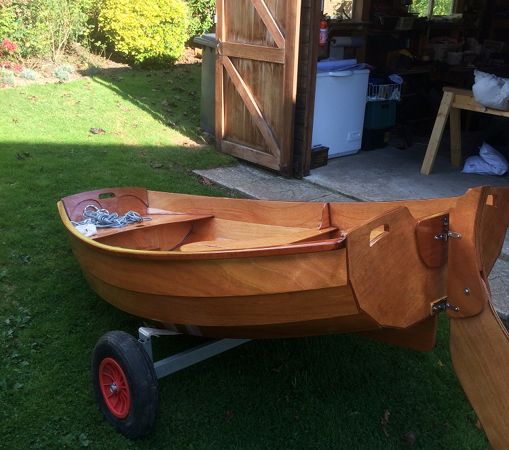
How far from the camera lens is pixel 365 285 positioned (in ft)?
7.53

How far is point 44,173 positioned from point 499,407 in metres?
5.00

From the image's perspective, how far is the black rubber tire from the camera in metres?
2.68

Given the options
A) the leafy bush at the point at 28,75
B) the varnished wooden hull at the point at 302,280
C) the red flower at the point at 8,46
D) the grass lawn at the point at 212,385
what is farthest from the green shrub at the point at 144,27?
the varnished wooden hull at the point at 302,280

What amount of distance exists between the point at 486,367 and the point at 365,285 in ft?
1.91

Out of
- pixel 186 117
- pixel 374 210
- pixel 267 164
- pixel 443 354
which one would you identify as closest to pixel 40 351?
pixel 374 210

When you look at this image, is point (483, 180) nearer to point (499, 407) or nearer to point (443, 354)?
point (443, 354)

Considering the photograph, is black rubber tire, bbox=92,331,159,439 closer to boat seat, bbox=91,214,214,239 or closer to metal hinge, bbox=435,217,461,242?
boat seat, bbox=91,214,214,239

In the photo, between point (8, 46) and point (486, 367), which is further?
point (8, 46)

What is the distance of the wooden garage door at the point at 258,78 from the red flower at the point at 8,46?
4851 millimetres

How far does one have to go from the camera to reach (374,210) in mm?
3207

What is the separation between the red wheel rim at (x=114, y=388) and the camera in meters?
2.80

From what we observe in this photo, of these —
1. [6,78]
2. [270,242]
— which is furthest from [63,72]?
[270,242]

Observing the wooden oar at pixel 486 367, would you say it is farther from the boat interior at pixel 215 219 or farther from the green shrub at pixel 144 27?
the green shrub at pixel 144 27

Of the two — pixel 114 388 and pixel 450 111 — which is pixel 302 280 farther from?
pixel 450 111
